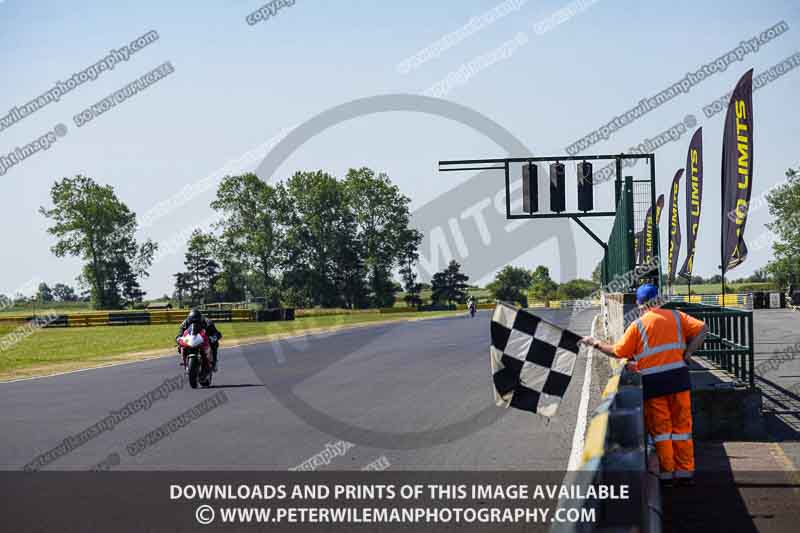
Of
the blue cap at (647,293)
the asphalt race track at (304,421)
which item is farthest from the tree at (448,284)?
the blue cap at (647,293)

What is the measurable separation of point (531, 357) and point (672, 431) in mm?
1285

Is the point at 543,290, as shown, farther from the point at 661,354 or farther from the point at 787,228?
the point at 661,354

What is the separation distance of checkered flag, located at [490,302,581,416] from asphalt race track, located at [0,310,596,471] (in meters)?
0.83

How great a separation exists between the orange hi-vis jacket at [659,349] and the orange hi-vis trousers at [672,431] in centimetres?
8

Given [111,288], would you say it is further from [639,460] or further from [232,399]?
Answer: [639,460]

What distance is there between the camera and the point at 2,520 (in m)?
6.21

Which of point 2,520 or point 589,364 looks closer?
point 2,520

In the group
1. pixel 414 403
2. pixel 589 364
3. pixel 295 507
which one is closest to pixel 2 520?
pixel 295 507

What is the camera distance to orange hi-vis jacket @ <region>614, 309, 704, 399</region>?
289 inches

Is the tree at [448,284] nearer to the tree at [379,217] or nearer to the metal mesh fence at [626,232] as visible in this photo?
the tree at [379,217]

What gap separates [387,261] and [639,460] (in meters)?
94.6

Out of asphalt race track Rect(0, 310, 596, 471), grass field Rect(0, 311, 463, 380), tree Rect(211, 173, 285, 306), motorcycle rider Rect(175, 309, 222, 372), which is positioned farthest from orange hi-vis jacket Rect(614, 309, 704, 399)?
tree Rect(211, 173, 285, 306)

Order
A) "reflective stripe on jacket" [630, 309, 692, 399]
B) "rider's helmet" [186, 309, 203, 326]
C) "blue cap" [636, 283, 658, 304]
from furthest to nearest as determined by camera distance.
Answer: "rider's helmet" [186, 309, 203, 326]
"blue cap" [636, 283, 658, 304]
"reflective stripe on jacket" [630, 309, 692, 399]

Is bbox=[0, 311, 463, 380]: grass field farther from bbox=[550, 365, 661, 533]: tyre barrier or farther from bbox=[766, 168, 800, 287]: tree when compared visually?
bbox=[766, 168, 800, 287]: tree
